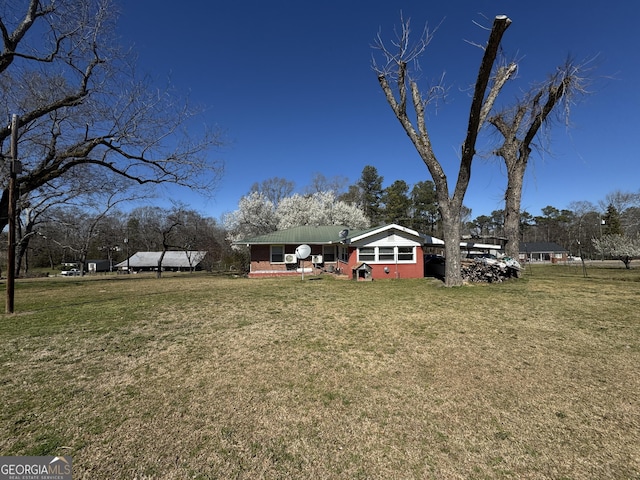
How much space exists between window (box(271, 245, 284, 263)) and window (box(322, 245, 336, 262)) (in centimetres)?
302

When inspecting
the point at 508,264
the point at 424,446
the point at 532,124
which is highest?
the point at 532,124

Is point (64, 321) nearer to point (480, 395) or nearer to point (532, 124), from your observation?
point (480, 395)

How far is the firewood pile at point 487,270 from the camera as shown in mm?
12945

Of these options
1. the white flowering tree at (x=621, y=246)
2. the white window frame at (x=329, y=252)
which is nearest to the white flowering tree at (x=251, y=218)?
the white window frame at (x=329, y=252)

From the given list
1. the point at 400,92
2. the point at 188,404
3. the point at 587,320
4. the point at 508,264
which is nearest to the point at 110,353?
the point at 188,404

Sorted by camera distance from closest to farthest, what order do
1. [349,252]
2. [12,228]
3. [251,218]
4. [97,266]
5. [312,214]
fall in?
[12,228], [349,252], [312,214], [251,218], [97,266]

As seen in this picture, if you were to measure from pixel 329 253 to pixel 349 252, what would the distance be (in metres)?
4.79

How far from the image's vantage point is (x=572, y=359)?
413cm

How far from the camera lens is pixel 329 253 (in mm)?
20766

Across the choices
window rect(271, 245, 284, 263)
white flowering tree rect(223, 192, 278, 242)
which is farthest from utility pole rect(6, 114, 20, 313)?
white flowering tree rect(223, 192, 278, 242)

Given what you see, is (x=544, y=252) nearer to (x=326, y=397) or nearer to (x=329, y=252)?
(x=329, y=252)

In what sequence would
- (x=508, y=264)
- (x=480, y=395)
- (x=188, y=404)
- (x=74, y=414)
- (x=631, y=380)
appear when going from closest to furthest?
(x=74, y=414), (x=188, y=404), (x=480, y=395), (x=631, y=380), (x=508, y=264)

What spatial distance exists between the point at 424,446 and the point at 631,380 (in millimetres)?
3118

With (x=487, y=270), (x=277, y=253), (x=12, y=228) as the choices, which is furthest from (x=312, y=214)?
(x=12, y=228)
